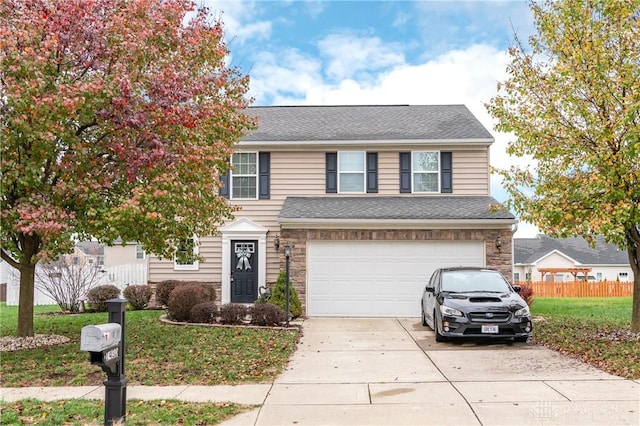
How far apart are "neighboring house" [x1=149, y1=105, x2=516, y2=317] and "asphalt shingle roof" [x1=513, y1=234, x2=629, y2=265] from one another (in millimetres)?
31645

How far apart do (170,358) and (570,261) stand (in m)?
44.5

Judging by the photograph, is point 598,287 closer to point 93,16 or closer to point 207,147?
point 207,147

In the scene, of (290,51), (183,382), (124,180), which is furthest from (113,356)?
(290,51)

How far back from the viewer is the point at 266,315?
42.9ft

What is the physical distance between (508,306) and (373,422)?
18.7 ft

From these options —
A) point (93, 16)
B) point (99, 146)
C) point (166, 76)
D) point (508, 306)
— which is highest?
point (93, 16)

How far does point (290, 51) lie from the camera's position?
14.5 meters

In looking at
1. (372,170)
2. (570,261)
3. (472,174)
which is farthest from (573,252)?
(372,170)

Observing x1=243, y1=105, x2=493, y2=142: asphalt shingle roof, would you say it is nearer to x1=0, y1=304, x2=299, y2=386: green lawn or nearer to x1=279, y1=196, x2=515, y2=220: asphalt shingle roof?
x1=279, y1=196, x2=515, y2=220: asphalt shingle roof

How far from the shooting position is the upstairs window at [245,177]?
17594 mm

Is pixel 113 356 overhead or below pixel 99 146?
below

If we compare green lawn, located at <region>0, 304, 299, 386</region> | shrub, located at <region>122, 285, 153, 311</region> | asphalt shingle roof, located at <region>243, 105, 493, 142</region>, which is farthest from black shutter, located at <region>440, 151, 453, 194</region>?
shrub, located at <region>122, 285, 153, 311</region>

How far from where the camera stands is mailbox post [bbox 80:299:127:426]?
4488mm

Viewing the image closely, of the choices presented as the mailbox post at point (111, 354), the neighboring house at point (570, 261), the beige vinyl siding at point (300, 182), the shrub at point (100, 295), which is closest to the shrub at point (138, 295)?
the shrub at point (100, 295)
